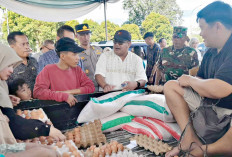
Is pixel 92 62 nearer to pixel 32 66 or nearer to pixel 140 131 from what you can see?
pixel 32 66

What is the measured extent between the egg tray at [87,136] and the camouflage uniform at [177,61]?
179cm

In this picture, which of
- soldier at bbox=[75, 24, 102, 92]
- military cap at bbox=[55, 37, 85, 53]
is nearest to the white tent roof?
soldier at bbox=[75, 24, 102, 92]

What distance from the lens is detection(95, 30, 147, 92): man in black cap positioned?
3217 millimetres

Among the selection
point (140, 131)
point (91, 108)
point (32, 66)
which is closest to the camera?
point (140, 131)

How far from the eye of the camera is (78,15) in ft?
17.5

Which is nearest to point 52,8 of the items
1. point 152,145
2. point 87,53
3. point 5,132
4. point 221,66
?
point 87,53

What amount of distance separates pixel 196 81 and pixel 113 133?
1167 millimetres

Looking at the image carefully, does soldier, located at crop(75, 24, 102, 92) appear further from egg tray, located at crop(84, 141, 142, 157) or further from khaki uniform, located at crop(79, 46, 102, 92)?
egg tray, located at crop(84, 141, 142, 157)

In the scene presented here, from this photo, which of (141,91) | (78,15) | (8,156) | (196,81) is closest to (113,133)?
(141,91)

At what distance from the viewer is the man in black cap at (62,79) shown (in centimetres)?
251

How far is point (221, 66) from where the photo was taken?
5.91ft

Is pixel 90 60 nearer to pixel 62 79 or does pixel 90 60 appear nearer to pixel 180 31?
pixel 62 79

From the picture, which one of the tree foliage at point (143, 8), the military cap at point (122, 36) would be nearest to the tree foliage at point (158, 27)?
the tree foliage at point (143, 8)

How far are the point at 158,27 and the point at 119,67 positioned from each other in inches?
960
